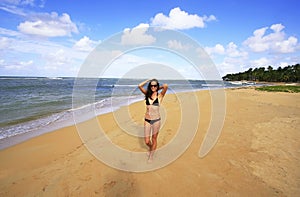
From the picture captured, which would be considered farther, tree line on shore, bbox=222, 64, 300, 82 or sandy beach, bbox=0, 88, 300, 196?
tree line on shore, bbox=222, 64, 300, 82

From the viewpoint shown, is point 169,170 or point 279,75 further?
point 279,75

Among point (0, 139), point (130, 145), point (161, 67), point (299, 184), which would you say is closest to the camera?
point (299, 184)

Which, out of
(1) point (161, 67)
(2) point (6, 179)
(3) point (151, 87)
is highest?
(1) point (161, 67)

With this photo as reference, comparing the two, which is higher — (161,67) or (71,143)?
(161,67)

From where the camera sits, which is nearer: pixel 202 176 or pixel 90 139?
pixel 202 176

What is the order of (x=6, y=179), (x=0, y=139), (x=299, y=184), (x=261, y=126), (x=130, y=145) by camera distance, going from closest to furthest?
(x=299, y=184) < (x=6, y=179) < (x=130, y=145) < (x=0, y=139) < (x=261, y=126)

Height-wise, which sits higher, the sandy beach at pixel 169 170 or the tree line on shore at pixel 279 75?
the tree line on shore at pixel 279 75

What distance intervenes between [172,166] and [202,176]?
71 centimetres

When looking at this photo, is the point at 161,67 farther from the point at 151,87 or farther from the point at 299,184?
the point at 299,184

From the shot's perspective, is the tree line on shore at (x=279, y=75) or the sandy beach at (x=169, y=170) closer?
the sandy beach at (x=169, y=170)

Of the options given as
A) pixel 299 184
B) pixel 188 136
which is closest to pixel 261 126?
pixel 188 136

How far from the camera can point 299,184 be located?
140 inches

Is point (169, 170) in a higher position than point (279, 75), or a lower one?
lower

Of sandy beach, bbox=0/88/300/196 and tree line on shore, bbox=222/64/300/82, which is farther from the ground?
tree line on shore, bbox=222/64/300/82
